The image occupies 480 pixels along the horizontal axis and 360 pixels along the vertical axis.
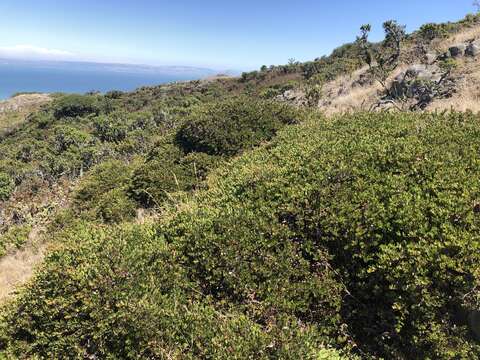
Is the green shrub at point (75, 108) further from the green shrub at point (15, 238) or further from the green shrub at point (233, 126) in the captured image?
the green shrub at point (233, 126)

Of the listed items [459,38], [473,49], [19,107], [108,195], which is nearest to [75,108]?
[19,107]

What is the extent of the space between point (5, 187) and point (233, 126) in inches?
834

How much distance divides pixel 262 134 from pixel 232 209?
6.59m

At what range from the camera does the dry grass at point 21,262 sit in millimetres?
8805

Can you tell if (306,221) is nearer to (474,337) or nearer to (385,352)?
(385,352)

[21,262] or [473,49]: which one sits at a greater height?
[473,49]

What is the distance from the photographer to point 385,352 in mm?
4273

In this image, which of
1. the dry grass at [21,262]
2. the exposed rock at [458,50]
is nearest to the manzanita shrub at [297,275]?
the dry grass at [21,262]

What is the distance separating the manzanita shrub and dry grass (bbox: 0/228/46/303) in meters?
3.86

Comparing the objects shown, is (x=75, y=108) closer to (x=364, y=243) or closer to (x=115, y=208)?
(x=115, y=208)

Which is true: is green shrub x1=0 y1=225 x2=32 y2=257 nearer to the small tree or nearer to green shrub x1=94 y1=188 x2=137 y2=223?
green shrub x1=94 y1=188 x2=137 y2=223

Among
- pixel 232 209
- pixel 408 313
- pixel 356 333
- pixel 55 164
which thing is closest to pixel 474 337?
pixel 408 313

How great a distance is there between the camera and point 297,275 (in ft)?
15.3

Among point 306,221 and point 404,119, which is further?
point 404,119
